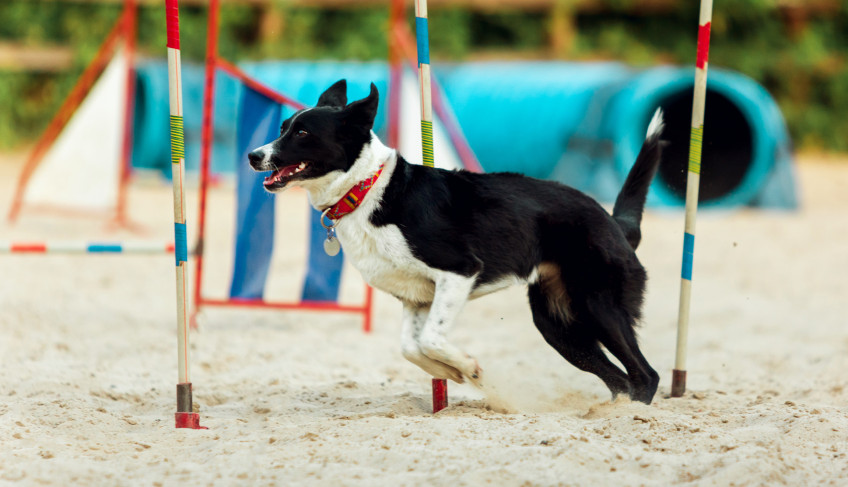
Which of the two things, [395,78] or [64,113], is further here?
[64,113]

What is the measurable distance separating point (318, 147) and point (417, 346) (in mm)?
790

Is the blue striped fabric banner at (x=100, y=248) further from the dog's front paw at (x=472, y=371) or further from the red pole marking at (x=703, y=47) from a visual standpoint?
the red pole marking at (x=703, y=47)

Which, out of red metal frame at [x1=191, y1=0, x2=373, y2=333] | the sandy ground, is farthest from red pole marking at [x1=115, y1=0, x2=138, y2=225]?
red metal frame at [x1=191, y1=0, x2=373, y2=333]

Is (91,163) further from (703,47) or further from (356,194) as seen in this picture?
(703,47)

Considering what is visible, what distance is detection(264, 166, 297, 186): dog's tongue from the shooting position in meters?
3.27

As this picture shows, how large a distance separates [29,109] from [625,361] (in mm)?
13199

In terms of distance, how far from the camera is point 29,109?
1451cm

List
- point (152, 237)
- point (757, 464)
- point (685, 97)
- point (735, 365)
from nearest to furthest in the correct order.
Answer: point (757, 464) → point (735, 365) → point (152, 237) → point (685, 97)

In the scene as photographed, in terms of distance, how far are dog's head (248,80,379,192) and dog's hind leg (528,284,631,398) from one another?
93cm

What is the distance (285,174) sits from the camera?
10.8 feet

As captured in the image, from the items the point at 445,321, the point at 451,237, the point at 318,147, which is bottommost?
the point at 445,321

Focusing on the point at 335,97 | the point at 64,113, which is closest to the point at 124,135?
the point at 64,113

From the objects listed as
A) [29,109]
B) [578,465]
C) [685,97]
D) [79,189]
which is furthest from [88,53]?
[578,465]

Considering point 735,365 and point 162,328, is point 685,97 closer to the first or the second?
point 735,365
